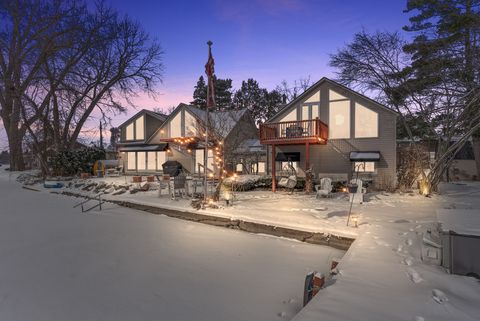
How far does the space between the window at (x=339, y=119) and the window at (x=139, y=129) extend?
15750 millimetres

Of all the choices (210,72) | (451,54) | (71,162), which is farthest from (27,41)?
(451,54)

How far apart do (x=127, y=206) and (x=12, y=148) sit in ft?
64.9

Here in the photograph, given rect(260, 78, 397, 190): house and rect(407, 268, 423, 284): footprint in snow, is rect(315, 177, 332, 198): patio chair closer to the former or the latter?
rect(260, 78, 397, 190): house

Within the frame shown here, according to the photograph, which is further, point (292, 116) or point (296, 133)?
point (292, 116)

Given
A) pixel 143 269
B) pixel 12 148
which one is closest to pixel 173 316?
pixel 143 269

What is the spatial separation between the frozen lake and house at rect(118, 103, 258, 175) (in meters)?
10.6

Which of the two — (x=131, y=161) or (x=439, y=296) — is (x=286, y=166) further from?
(x=131, y=161)

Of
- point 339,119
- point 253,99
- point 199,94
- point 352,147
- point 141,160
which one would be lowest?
point 141,160

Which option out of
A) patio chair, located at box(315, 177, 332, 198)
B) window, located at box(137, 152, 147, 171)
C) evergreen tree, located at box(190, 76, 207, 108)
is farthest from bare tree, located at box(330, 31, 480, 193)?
evergreen tree, located at box(190, 76, 207, 108)

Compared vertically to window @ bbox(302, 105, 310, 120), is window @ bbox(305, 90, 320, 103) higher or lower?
higher

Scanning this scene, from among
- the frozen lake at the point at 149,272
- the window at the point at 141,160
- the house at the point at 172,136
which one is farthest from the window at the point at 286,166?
the window at the point at 141,160

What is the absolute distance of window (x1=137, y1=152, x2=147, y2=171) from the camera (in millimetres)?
21328

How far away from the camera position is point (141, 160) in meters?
21.5

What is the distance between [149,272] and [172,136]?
16.7 meters
